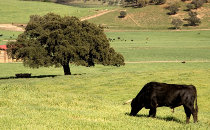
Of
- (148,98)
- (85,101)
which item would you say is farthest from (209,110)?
(148,98)

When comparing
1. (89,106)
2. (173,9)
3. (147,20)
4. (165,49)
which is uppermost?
(173,9)

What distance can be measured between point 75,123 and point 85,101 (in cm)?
745

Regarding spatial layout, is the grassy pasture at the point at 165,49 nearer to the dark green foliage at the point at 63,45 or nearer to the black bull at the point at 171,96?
the dark green foliage at the point at 63,45

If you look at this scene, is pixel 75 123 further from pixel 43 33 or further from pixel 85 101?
pixel 43 33

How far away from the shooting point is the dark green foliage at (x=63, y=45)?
55.0 metres

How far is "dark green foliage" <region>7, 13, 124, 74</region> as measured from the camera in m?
55.0

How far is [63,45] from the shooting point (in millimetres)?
55281

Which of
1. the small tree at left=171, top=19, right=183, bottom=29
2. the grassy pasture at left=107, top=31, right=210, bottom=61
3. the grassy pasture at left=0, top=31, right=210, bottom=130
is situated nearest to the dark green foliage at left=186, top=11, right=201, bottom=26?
the small tree at left=171, top=19, right=183, bottom=29

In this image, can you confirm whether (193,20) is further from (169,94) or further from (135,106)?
(169,94)

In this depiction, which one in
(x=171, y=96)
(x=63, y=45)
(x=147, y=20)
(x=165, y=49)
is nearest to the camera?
(x=171, y=96)

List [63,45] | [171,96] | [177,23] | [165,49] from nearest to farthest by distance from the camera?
[171,96] → [63,45] → [165,49] → [177,23]

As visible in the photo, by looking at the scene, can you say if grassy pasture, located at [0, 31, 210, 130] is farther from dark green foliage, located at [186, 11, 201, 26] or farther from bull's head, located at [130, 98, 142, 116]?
dark green foliage, located at [186, 11, 201, 26]

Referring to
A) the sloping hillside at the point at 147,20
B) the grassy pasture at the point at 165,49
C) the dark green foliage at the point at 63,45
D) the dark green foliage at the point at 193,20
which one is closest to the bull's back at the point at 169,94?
the dark green foliage at the point at 63,45

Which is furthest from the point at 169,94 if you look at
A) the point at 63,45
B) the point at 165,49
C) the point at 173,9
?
the point at 173,9
